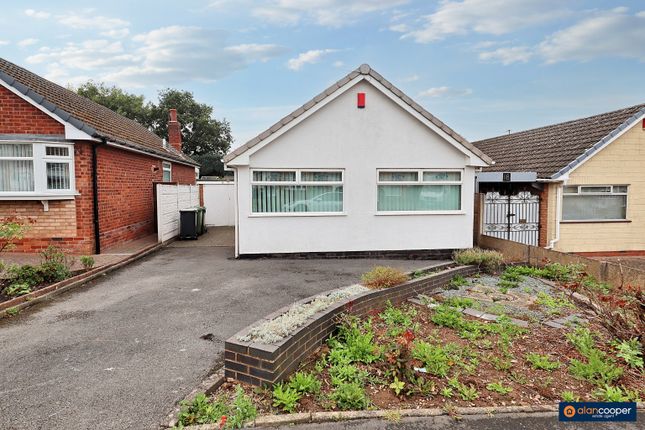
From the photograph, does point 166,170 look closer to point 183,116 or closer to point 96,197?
point 96,197

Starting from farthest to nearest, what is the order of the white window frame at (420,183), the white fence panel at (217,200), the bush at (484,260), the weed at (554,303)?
the white fence panel at (217,200) < the white window frame at (420,183) < the bush at (484,260) < the weed at (554,303)

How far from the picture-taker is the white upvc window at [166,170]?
661 inches

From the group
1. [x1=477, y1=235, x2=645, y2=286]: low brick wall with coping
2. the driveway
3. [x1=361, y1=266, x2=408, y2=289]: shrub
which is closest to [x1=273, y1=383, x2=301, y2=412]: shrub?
the driveway

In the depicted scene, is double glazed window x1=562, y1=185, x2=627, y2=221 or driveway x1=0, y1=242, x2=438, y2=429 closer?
driveway x1=0, y1=242, x2=438, y2=429

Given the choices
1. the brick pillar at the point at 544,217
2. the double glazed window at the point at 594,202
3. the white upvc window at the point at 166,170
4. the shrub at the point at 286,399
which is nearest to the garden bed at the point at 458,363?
the shrub at the point at 286,399

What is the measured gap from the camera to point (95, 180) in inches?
404

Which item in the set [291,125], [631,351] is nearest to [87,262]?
[291,125]

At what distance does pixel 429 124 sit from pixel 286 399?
894 cm

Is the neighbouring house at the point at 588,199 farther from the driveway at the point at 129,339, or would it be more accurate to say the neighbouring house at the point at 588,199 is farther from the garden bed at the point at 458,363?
the garden bed at the point at 458,363

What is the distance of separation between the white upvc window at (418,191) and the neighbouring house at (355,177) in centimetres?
3

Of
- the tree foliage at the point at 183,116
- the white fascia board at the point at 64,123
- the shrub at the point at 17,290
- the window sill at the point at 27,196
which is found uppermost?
the tree foliage at the point at 183,116

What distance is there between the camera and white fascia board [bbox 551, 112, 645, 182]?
11.8 m

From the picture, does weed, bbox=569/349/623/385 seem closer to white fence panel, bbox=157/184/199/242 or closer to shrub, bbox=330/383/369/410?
shrub, bbox=330/383/369/410

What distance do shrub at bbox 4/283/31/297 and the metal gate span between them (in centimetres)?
1199
